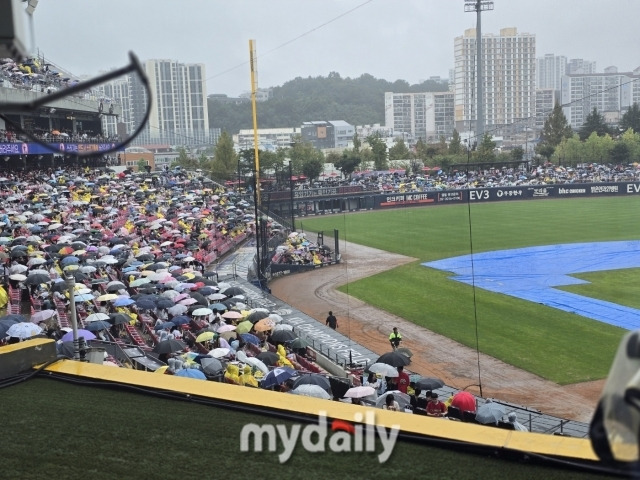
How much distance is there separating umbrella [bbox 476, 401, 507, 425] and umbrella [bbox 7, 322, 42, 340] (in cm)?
750

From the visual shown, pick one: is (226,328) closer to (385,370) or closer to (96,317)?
(96,317)

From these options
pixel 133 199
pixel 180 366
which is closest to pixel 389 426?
pixel 180 366

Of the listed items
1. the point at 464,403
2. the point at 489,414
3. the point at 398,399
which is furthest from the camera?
the point at 398,399

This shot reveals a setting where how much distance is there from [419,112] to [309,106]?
34.5 meters

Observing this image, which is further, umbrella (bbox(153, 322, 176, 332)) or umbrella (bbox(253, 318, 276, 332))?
umbrella (bbox(253, 318, 276, 332))

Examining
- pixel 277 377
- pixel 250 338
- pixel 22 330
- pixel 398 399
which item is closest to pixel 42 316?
pixel 22 330

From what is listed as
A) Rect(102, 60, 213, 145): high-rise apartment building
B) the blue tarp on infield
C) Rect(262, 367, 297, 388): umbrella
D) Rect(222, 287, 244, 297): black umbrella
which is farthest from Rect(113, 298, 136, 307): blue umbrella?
Rect(102, 60, 213, 145): high-rise apartment building

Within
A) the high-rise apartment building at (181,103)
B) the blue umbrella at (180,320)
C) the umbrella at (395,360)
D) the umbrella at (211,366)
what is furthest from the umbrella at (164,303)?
the high-rise apartment building at (181,103)

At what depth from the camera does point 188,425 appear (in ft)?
17.6

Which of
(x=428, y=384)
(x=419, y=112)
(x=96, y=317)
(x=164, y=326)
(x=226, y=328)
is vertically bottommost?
(x=428, y=384)

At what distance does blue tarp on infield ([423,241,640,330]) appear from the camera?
2338 centimetres

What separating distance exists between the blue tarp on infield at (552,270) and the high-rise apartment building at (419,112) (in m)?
122

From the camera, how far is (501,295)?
25.9 m

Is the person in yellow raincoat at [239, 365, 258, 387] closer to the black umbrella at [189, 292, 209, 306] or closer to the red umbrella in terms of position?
the red umbrella
